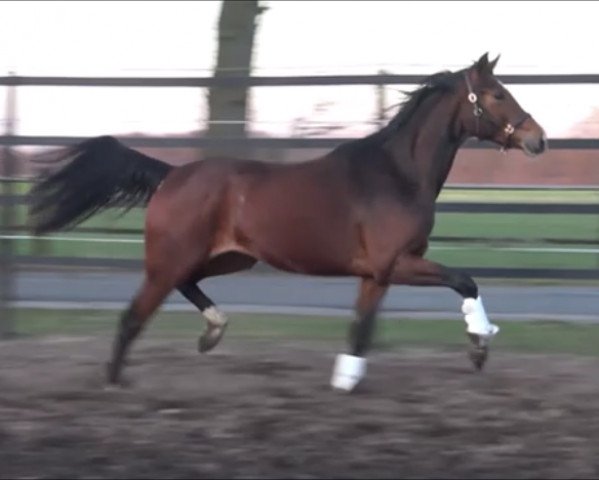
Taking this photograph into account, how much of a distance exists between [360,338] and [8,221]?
131 inches

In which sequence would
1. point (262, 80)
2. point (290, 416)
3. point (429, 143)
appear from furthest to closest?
point (262, 80)
point (429, 143)
point (290, 416)

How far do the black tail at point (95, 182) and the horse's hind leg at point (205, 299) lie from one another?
0.57 m

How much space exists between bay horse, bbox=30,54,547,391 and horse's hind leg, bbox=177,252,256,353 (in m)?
0.11

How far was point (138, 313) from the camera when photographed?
7.49 metres

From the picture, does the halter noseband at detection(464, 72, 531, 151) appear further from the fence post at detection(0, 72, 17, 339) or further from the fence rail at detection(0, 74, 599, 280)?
the fence post at detection(0, 72, 17, 339)

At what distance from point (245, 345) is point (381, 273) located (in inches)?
72.8

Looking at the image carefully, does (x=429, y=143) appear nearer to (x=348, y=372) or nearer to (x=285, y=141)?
(x=348, y=372)

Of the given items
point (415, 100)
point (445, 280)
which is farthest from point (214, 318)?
point (415, 100)

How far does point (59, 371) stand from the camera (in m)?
7.81

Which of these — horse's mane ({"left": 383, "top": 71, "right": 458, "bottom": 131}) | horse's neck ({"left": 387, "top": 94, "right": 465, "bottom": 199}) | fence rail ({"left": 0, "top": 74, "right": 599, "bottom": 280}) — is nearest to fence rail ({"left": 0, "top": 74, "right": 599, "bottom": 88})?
fence rail ({"left": 0, "top": 74, "right": 599, "bottom": 280})

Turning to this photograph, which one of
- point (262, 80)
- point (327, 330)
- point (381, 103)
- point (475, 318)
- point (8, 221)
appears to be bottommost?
point (327, 330)

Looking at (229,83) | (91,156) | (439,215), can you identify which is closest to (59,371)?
(91,156)

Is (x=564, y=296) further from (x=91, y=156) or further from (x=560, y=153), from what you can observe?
(x=91, y=156)

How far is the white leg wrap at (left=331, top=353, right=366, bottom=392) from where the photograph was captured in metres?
7.25
